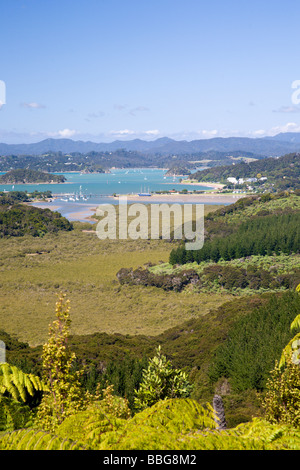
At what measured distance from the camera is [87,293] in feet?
131

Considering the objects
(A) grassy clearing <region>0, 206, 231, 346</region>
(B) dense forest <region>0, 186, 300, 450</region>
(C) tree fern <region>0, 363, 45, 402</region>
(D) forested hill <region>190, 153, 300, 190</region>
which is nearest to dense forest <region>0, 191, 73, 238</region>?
(B) dense forest <region>0, 186, 300, 450</region>

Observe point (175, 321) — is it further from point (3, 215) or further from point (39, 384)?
point (3, 215)

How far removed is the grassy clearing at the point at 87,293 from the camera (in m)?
31.2

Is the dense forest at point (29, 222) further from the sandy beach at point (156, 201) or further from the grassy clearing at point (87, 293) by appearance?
the sandy beach at point (156, 201)

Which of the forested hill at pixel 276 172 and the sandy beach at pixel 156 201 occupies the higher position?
the forested hill at pixel 276 172

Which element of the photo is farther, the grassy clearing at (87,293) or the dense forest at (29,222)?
the dense forest at (29,222)

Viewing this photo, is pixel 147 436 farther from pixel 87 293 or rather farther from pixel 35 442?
pixel 87 293

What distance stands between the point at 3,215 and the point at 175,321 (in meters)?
49.4

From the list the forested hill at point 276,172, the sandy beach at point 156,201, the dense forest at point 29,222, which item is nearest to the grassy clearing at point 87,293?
the dense forest at point 29,222

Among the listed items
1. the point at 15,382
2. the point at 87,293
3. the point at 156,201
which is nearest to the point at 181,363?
the point at 15,382

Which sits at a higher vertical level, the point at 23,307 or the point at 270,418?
the point at 270,418

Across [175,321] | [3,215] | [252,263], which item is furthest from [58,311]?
[3,215]

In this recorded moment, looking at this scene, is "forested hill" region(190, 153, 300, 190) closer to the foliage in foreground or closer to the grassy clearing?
the grassy clearing
